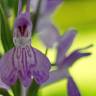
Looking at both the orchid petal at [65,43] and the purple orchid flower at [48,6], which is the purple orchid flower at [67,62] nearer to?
the orchid petal at [65,43]

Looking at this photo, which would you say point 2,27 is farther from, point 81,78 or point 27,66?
point 81,78

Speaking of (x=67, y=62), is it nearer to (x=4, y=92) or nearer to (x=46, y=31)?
(x=4, y=92)

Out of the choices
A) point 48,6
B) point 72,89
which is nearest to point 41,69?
point 72,89

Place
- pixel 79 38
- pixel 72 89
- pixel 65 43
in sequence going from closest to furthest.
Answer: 1. pixel 72 89
2. pixel 65 43
3. pixel 79 38

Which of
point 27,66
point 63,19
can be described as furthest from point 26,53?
point 63,19

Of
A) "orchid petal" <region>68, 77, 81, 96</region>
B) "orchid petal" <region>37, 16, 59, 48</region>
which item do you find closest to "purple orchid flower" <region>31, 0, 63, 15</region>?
"orchid petal" <region>37, 16, 59, 48</region>
